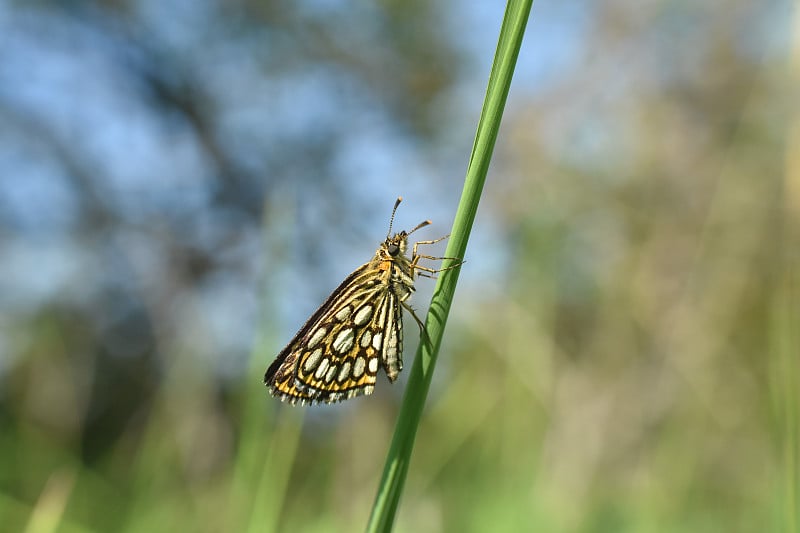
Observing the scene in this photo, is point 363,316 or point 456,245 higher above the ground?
point 363,316

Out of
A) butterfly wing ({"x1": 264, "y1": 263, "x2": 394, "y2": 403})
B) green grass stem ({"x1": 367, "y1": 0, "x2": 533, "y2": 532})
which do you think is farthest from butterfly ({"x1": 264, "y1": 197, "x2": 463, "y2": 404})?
green grass stem ({"x1": 367, "y1": 0, "x2": 533, "y2": 532})

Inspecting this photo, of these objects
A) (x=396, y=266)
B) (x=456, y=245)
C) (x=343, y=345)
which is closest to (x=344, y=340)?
(x=343, y=345)

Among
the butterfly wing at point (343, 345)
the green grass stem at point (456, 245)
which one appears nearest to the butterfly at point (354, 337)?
the butterfly wing at point (343, 345)

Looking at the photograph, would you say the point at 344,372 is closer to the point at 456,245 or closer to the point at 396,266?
the point at 396,266

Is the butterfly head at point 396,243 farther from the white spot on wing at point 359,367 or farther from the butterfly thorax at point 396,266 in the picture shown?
the white spot on wing at point 359,367

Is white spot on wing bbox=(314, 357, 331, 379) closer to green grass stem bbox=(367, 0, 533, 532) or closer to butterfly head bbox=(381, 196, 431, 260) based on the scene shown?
butterfly head bbox=(381, 196, 431, 260)

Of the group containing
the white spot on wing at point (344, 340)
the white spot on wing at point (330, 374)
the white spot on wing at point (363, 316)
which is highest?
the white spot on wing at point (363, 316)

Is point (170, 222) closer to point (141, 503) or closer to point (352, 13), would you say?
point (352, 13)
